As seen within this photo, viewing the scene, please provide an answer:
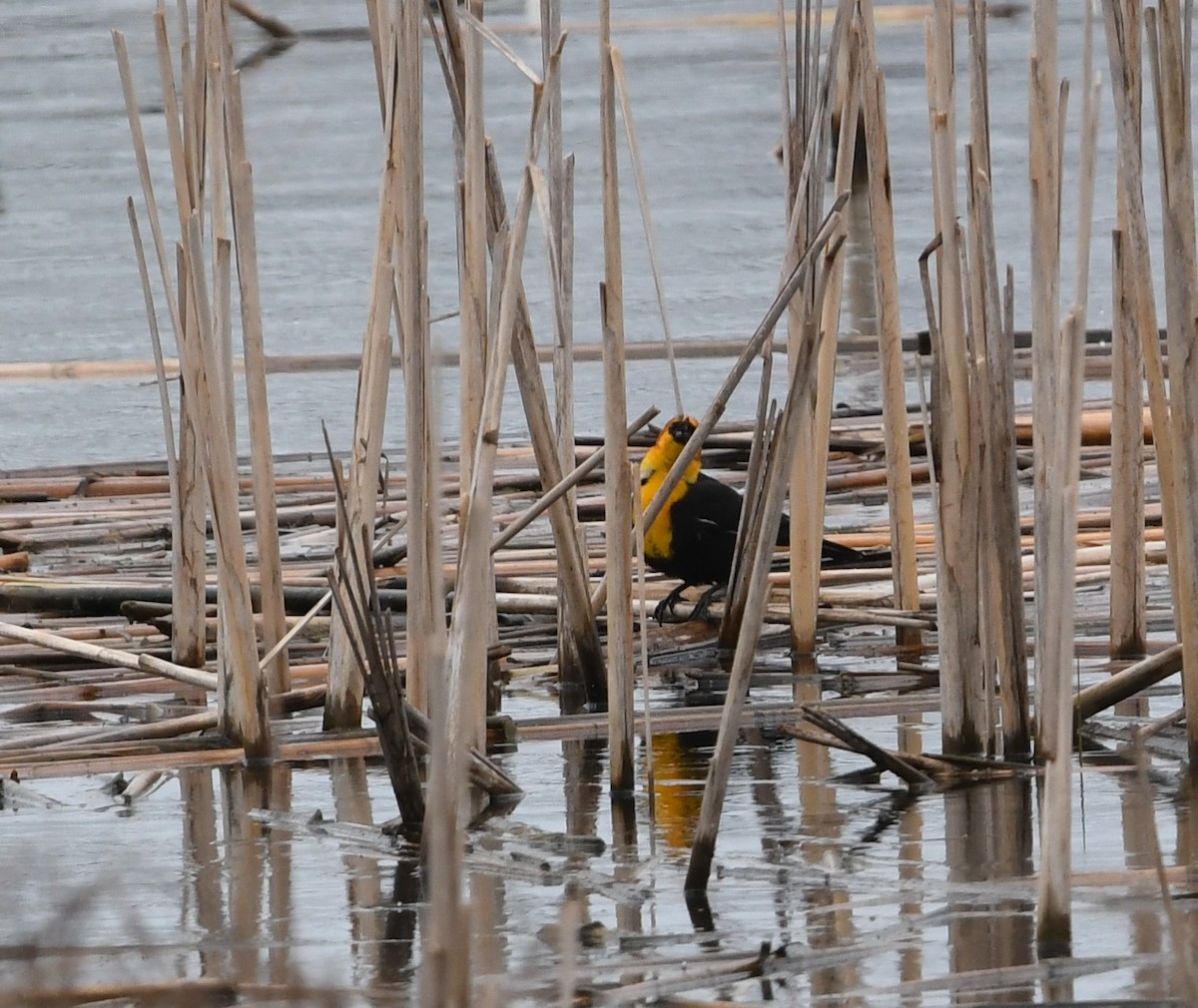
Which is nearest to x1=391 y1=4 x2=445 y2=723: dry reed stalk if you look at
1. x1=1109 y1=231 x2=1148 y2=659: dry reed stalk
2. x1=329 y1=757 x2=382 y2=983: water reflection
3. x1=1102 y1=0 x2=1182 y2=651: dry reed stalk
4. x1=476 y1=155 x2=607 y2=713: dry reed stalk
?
A: x1=476 y1=155 x2=607 y2=713: dry reed stalk

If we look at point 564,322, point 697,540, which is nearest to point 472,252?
point 564,322

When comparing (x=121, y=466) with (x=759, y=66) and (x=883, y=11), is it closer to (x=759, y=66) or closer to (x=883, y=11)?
(x=759, y=66)

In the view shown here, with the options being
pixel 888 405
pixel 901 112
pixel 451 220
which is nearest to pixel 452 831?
pixel 888 405

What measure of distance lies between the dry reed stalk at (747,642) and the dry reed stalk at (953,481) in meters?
0.62

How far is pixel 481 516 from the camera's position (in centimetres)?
269

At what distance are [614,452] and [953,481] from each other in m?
0.62

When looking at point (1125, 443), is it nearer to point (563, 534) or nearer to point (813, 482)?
point (813, 482)

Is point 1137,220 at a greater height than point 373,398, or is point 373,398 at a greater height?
point 1137,220

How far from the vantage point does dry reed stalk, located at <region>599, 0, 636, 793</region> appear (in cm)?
339

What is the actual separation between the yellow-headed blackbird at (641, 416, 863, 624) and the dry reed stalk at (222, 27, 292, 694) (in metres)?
1.57

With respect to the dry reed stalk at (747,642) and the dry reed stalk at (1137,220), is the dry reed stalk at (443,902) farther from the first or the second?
the dry reed stalk at (1137,220)

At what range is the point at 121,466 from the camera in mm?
6973

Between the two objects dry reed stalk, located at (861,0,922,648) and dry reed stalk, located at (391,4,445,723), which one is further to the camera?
dry reed stalk, located at (861,0,922,648)

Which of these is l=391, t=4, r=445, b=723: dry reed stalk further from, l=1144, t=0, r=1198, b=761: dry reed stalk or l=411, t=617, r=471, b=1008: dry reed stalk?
l=411, t=617, r=471, b=1008: dry reed stalk
